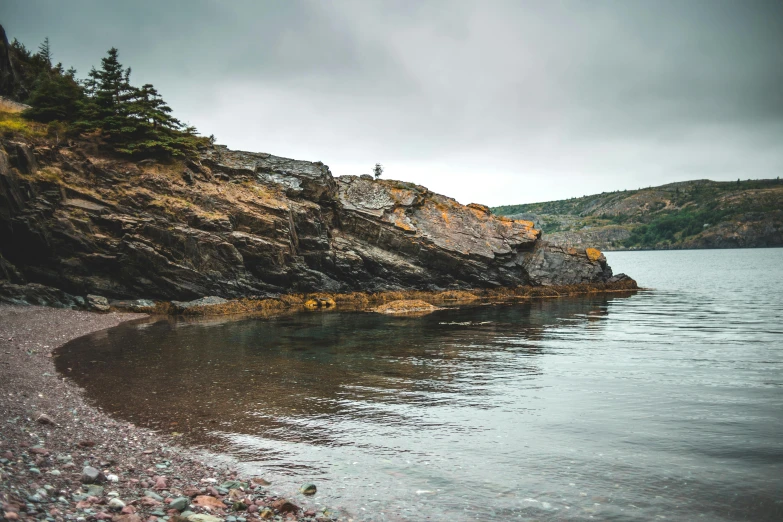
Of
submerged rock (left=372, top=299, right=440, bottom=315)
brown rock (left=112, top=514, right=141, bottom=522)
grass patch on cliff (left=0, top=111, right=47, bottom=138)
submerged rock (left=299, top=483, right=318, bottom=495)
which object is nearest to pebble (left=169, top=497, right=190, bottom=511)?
brown rock (left=112, top=514, right=141, bottom=522)

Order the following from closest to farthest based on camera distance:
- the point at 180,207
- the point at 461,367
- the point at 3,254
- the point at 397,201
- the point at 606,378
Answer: the point at 606,378 → the point at 461,367 → the point at 3,254 → the point at 180,207 → the point at 397,201

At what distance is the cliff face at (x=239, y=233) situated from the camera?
32.4m

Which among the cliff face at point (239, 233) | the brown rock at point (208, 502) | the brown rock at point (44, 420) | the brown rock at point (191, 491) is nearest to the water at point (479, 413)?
the brown rock at point (208, 502)

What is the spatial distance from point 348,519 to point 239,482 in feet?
7.12

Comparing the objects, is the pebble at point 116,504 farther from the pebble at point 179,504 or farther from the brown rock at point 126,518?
the pebble at point 179,504

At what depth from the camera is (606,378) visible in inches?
600

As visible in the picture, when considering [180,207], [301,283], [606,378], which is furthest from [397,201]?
[606,378]

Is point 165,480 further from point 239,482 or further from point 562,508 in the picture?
point 562,508

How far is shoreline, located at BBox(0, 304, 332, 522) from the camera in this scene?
619cm

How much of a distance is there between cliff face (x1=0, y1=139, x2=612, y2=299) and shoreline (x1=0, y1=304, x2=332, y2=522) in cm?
2347

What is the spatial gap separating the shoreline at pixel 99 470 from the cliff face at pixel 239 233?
77.0 ft

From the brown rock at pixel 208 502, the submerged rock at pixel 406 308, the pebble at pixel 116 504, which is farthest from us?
the submerged rock at pixel 406 308

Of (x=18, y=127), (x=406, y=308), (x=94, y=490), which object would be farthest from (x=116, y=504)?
(x=18, y=127)

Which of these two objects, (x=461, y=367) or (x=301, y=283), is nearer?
(x=461, y=367)
